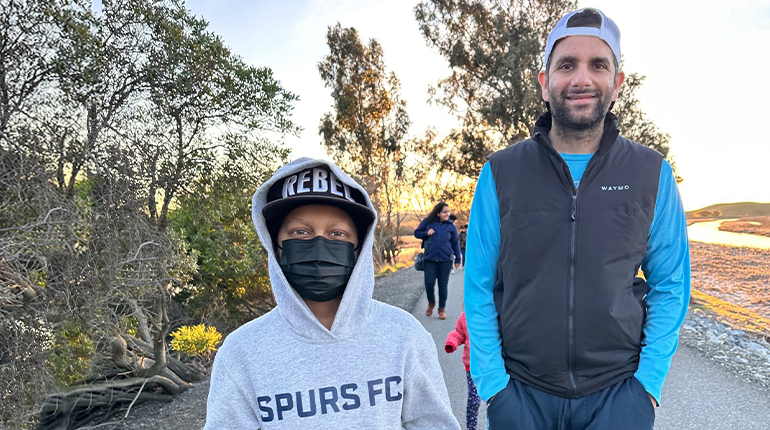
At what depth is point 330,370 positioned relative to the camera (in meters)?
1.48

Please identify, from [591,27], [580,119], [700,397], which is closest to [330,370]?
[580,119]

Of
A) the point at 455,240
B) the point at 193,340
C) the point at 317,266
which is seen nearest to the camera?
the point at 317,266

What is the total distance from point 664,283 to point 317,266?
4.70 ft

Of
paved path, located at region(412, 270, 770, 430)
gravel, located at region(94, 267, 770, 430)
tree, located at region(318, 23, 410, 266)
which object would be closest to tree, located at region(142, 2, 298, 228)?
gravel, located at region(94, 267, 770, 430)

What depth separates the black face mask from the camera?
1.60 m

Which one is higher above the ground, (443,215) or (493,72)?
(493,72)

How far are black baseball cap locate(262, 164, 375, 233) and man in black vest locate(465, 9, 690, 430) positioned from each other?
0.65 m

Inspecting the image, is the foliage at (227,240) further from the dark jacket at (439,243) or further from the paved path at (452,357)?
the paved path at (452,357)

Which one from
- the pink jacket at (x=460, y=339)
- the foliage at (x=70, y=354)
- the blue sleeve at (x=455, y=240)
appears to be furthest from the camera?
the blue sleeve at (x=455, y=240)

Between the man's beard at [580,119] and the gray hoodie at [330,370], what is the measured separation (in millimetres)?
1025

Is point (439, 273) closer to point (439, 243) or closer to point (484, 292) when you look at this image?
point (439, 243)

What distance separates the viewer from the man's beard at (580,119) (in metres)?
1.98

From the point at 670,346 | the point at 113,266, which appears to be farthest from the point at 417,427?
the point at 113,266

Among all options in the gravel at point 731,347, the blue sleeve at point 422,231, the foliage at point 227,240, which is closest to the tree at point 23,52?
the foliage at point 227,240
